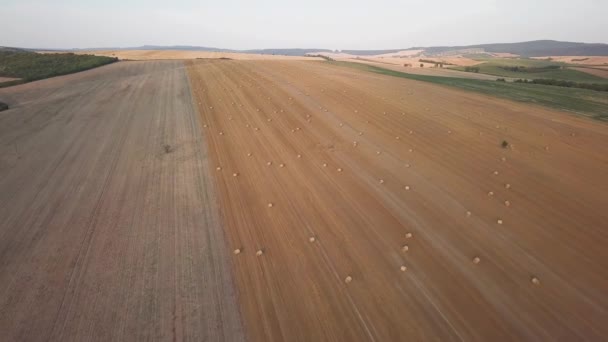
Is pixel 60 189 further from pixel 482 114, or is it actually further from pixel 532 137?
pixel 482 114

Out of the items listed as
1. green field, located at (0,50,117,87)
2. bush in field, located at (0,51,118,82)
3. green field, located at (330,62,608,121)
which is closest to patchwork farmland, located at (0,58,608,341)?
green field, located at (330,62,608,121)

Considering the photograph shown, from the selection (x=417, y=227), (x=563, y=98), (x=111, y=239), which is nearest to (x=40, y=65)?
(x=111, y=239)

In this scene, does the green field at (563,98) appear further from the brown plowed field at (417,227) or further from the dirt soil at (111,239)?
the dirt soil at (111,239)

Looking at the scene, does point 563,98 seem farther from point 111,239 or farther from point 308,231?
point 111,239

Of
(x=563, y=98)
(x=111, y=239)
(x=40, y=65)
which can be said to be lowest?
(x=111, y=239)

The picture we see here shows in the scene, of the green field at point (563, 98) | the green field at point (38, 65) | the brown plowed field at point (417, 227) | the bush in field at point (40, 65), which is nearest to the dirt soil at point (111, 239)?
the brown plowed field at point (417, 227)

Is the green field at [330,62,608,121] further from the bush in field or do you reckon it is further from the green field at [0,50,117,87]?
the bush in field
